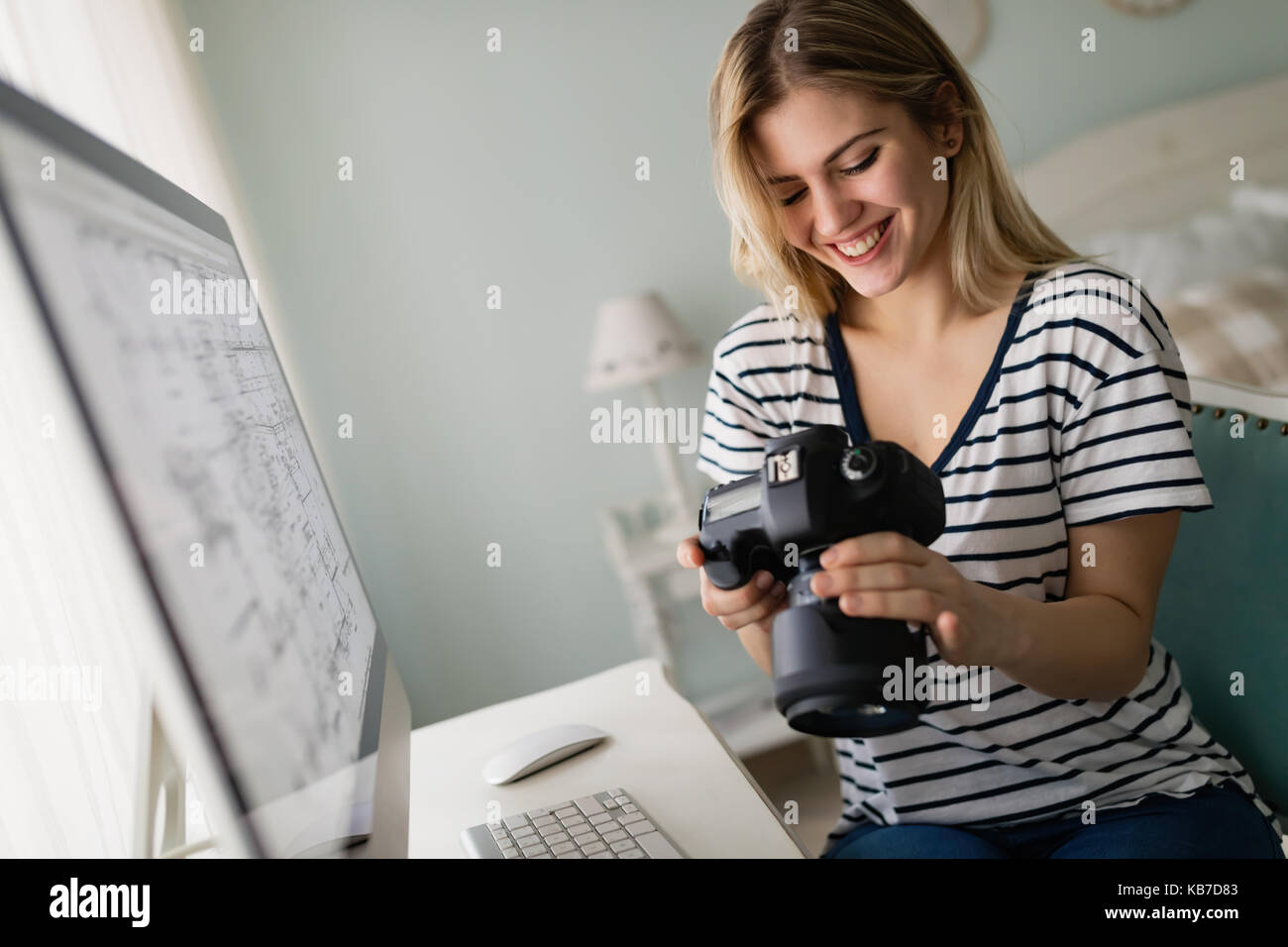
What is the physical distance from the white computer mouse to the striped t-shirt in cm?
25

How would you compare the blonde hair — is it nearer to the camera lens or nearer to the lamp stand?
the camera lens

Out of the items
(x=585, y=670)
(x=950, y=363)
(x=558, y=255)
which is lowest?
(x=585, y=670)

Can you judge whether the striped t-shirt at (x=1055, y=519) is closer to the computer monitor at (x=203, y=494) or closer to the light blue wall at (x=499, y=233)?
the computer monitor at (x=203, y=494)

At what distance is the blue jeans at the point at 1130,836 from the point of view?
71cm

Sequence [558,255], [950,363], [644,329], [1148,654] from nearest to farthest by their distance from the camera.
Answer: [1148,654] → [950,363] → [644,329] → [558,255]

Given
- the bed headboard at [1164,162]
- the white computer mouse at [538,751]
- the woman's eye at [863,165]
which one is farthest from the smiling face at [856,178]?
the bed headboard at [1164,162]

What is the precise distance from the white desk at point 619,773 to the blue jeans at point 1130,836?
162 mm

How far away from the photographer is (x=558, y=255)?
201 cm

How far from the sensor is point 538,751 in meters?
0.80

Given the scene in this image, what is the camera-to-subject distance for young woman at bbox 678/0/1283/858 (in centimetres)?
74

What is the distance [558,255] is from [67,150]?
1.68m

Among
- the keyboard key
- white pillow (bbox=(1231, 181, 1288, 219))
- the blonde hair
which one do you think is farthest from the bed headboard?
the keyboard key
